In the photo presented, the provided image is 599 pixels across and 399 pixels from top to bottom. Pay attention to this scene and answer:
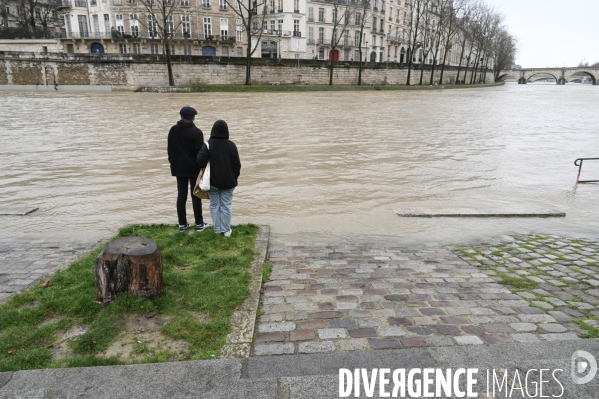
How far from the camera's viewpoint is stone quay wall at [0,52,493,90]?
136 ft

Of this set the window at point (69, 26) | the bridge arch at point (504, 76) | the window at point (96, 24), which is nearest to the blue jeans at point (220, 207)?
the window at point (96, 24)

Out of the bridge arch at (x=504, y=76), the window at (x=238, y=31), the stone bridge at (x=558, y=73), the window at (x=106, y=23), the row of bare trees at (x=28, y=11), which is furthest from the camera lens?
the bridge arch at (x=504, y=76)

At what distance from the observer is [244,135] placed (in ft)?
59.7

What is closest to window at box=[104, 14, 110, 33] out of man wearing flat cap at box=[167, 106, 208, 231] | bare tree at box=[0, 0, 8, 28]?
bare tree at box=[0, 0, 8, 28]

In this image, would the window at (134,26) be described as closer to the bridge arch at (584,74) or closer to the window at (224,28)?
the window at (224,28)

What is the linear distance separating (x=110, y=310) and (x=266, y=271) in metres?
1.91

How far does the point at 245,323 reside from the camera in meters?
3.77

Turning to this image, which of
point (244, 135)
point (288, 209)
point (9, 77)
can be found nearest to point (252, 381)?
point (288, 209)

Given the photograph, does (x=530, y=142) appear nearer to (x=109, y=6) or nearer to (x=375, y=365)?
(x=375, y=365)

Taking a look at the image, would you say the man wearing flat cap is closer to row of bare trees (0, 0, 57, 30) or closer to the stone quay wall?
the stone quay wall

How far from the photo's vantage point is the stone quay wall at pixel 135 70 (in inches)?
1629

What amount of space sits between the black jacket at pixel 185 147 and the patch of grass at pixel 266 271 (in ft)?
6.70

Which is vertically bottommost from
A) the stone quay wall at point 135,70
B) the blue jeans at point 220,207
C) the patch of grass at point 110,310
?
the patch of grass at point 110,310

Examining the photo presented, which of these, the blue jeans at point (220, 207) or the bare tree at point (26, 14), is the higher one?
the bare tree at point (26, 14)
